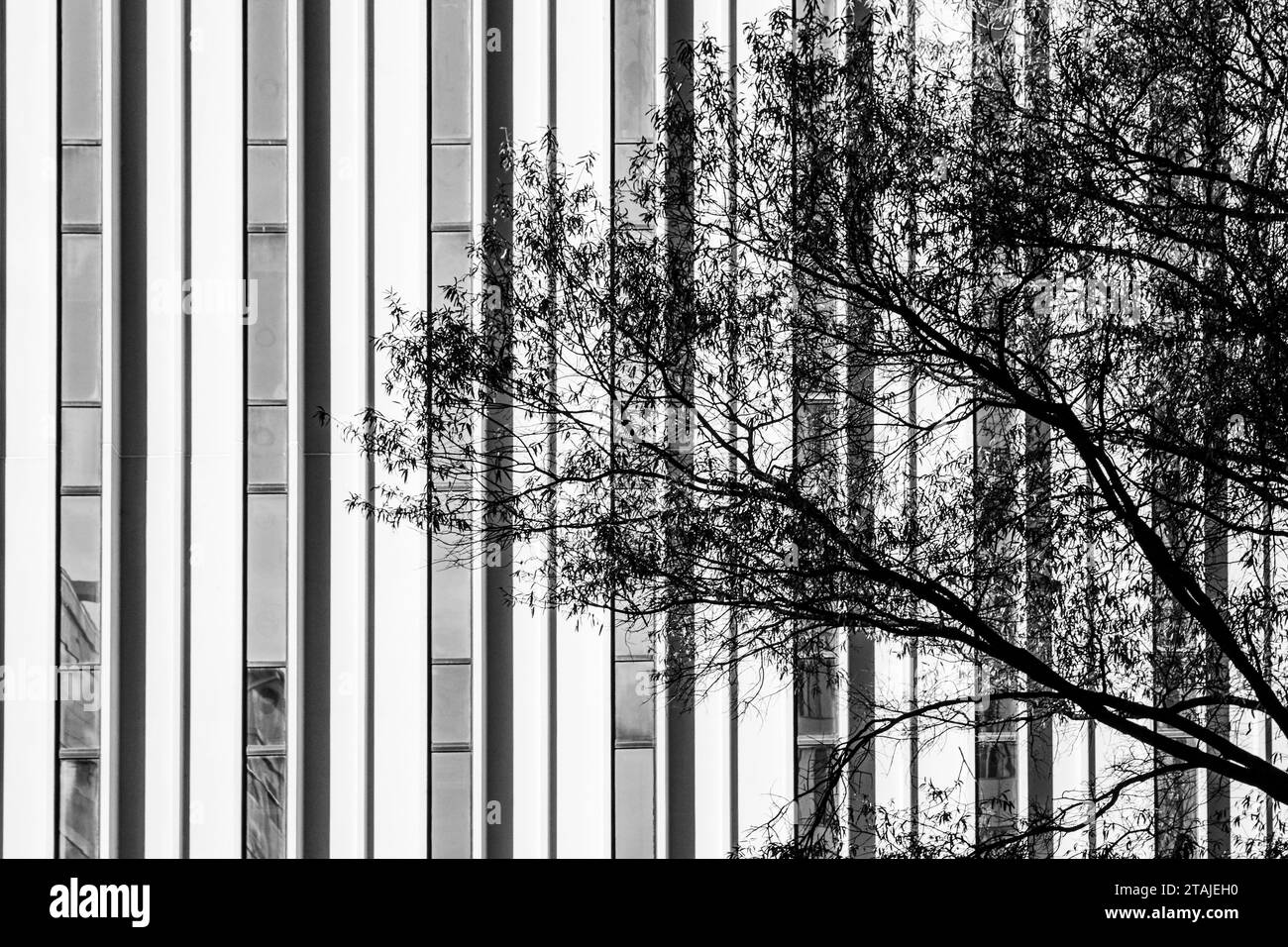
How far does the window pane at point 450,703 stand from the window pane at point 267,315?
3.03m

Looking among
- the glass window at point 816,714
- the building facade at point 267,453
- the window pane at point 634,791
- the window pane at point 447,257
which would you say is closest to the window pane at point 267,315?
the building facade at point 267,453

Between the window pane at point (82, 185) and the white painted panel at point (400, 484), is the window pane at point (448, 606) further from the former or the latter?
the window pane at point (82, 185)

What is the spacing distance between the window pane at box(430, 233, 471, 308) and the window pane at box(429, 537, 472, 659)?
238 cm

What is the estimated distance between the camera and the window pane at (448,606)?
9945 millimetres

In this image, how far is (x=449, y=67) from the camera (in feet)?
32.7

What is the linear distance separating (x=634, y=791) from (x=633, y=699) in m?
0.89

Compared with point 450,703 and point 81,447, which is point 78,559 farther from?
point 450,703

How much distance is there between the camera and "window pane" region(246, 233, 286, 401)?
32.6ft

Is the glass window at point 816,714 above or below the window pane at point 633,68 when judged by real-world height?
below

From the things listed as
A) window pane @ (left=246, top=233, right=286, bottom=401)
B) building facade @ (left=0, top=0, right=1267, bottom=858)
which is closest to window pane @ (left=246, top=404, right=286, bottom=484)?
building facade @ (left=0, top=0, right=1267, bottom=858)

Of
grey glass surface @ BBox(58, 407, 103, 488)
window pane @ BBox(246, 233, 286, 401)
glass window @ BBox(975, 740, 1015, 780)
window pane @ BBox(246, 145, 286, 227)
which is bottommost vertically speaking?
glass window @ BBox(975, 740, 1015, 780)

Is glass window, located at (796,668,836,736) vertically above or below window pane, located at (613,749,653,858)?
above

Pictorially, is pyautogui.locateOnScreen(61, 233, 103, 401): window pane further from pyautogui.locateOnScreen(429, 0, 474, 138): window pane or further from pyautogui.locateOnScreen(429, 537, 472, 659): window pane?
pyautogui.locateOnScreen(429, 537, 472, 659): window pane
